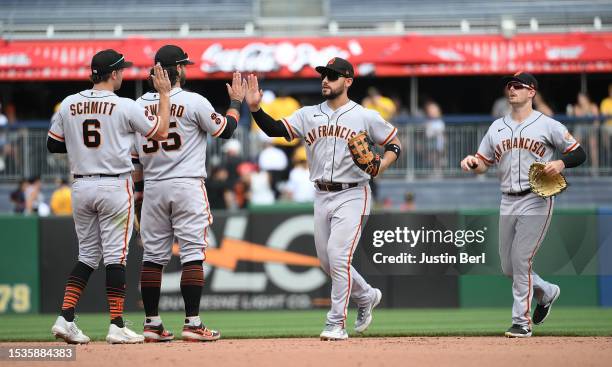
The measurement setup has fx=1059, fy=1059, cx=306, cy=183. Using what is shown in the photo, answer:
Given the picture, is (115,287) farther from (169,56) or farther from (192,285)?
(169,56)

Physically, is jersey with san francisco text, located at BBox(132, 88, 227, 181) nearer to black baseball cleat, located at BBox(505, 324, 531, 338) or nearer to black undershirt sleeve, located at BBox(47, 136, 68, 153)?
black undershirt sleeve, located at BBox(47, 136, 68, 153)

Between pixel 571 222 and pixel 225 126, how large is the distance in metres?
3.88

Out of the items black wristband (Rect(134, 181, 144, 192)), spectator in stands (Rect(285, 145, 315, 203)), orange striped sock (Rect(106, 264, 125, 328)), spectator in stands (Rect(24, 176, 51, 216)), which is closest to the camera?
orange striped sock (Rect(106, 264, 125, 328))

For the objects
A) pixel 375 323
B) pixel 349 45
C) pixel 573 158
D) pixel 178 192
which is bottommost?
pixel 375 323

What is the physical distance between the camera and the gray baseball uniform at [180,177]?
7.86 metres

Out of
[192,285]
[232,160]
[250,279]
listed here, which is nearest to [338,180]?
[192,285]

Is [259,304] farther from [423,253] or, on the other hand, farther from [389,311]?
[423,253]

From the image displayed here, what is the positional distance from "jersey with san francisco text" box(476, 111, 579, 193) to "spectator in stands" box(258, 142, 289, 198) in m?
9.21

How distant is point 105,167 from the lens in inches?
306

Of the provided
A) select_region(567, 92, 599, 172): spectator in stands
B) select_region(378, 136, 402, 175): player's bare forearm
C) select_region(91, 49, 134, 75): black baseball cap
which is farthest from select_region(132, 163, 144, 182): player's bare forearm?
select_region(567, 92, 599, 172): spectator in stands

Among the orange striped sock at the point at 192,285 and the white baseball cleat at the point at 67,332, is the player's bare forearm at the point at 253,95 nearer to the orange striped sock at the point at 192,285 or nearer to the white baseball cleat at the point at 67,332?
the orange striped sock at the point at 192,285

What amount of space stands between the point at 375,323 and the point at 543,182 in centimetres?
300

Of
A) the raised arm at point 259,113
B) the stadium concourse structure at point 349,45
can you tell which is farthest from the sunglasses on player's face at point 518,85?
the stadium concourse structure at point 349,45

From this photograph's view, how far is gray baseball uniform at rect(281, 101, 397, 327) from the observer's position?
812cm
